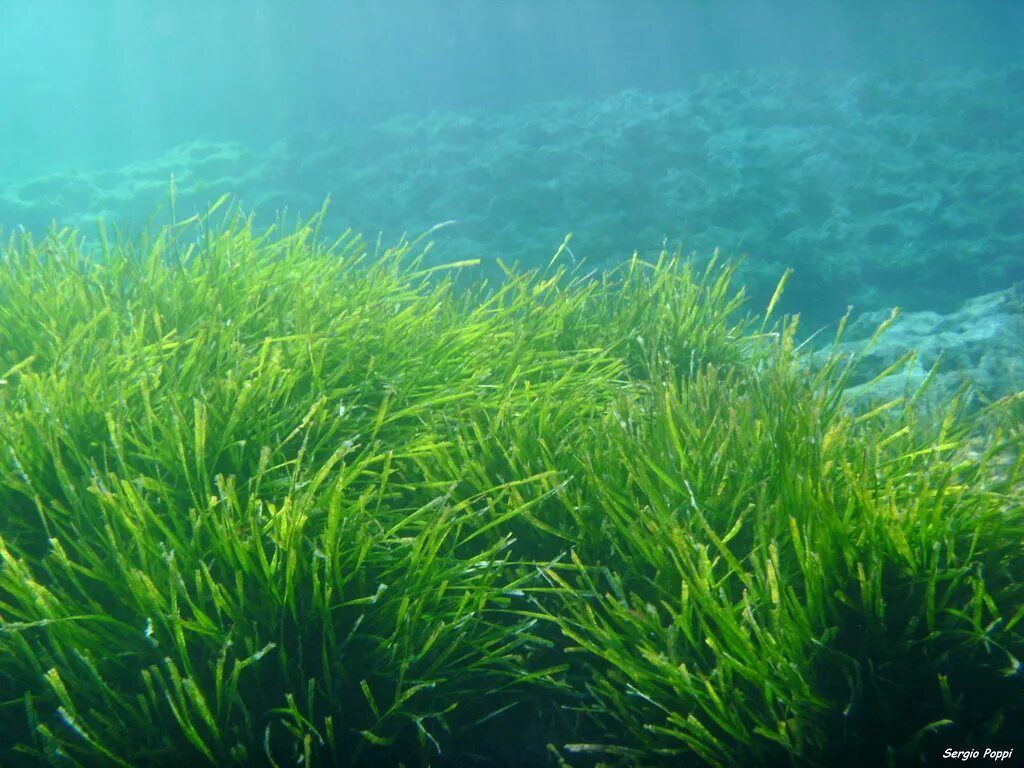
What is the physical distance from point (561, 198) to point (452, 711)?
7.07m

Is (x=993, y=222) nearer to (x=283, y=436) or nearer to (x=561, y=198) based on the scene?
(x=561, y=198)

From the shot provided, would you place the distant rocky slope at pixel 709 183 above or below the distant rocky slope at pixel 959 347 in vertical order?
above

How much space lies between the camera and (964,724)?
1.55 m

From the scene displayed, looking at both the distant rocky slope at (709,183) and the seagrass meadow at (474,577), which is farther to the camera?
the distant rocky slope at (709,183)

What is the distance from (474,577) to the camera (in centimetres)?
183

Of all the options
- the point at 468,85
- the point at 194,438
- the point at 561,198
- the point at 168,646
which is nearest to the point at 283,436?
the point at 194,438

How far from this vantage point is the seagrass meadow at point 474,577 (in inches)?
60.5
